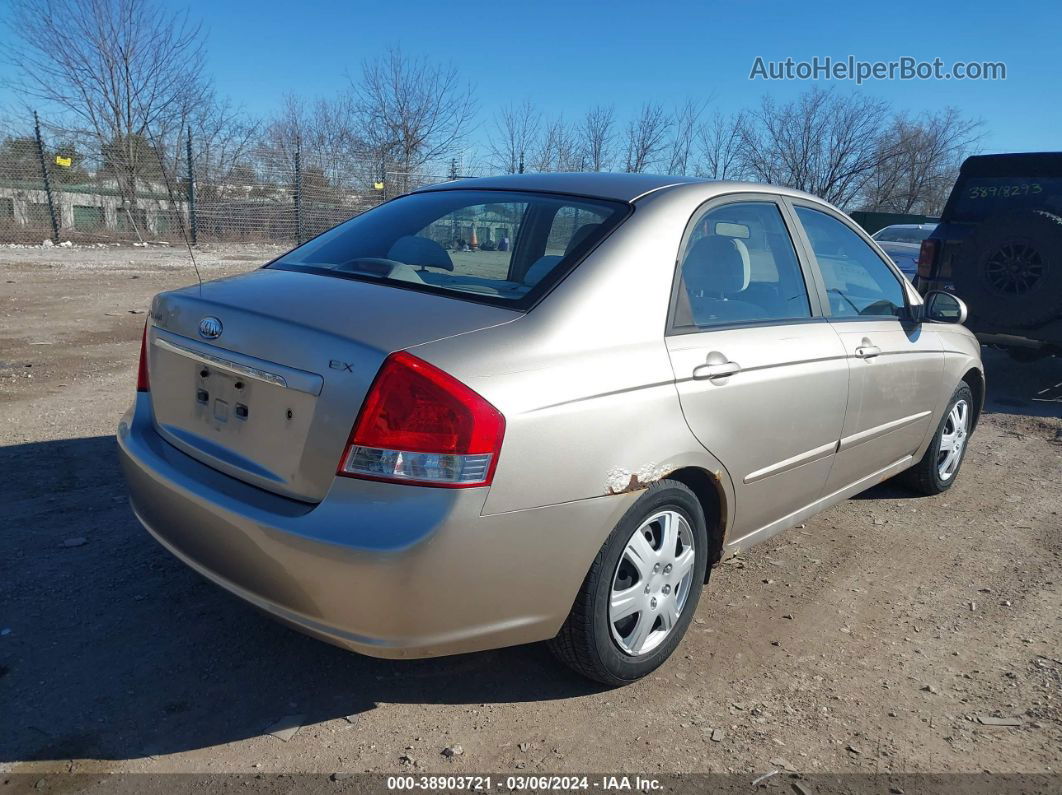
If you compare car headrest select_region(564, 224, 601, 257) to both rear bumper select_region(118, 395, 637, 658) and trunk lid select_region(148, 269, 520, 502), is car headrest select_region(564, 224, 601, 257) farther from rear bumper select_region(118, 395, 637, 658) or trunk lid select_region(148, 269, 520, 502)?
rear bumper select_region(118, 395, 637, 658)

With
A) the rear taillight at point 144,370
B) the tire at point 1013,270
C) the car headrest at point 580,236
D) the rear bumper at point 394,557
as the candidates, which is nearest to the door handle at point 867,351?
the car headrest at point 580,236

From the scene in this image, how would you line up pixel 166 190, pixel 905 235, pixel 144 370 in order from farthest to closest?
1. pixel 166 190
2. pixel 905 235
3. pixel 144 370

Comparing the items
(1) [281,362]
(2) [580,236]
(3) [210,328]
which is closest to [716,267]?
(2) [580,236]

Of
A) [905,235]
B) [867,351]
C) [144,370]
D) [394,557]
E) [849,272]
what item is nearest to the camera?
[394,557]

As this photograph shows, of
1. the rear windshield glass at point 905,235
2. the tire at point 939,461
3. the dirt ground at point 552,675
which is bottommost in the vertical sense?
the dirt ground at point 552,675

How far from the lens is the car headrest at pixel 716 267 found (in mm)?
2875

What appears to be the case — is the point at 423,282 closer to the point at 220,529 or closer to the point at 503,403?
the point at 503,403

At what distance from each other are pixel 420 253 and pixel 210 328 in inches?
33.4

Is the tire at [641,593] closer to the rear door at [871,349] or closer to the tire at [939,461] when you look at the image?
the rear door at [871,349]

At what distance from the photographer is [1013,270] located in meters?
6.53

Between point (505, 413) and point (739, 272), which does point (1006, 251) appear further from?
point (505, 413)

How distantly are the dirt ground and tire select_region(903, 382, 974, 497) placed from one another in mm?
421

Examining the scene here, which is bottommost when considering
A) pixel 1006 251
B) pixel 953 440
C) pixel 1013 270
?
pixel 953 440

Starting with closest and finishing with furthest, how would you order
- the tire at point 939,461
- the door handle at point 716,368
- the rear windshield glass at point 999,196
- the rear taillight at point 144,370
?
the door handle at point 716,368 < the rear taillight at point 144,370 < the tire at point 939,461 < the rear windshield glass at point 999,196
